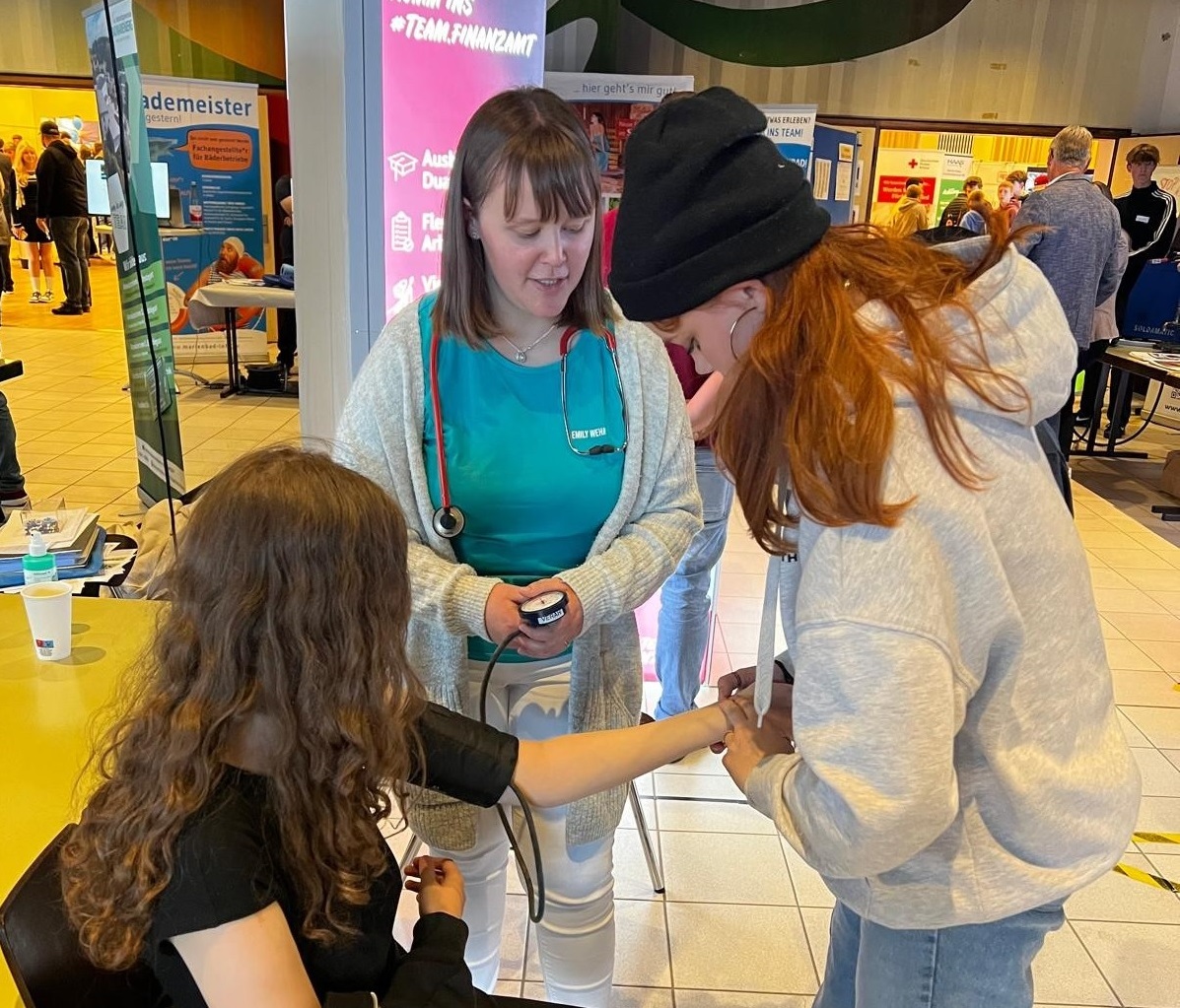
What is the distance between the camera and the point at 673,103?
87 cm

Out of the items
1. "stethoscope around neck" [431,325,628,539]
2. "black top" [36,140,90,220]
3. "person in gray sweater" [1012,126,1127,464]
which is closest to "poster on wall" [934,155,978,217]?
"person in gray sweater" [1012,126,1127,464]

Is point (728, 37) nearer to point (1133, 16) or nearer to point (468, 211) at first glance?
point (1133, 16)

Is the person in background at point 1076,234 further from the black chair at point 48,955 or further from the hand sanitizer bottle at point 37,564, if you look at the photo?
the black chair at point 48,955

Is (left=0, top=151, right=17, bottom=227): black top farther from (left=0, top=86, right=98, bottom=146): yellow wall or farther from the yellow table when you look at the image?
Result: the yellow table

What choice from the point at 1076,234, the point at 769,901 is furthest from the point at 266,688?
the point at 1076,234

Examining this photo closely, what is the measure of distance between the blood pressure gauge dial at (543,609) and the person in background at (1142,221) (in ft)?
19.8

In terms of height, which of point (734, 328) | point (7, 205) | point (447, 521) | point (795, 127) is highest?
point (795, 127)

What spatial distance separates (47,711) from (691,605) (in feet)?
5.36

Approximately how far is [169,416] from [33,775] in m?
2.19

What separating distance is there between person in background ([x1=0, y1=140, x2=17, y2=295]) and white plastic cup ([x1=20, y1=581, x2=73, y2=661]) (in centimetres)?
931

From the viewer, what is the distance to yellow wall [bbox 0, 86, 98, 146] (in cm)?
1155

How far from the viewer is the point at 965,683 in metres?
0.79

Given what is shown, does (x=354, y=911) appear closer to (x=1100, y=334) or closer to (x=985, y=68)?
(x=1100, y=334)

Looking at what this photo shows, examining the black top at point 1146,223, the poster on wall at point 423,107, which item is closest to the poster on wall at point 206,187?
the poster on wall at point 423,107
